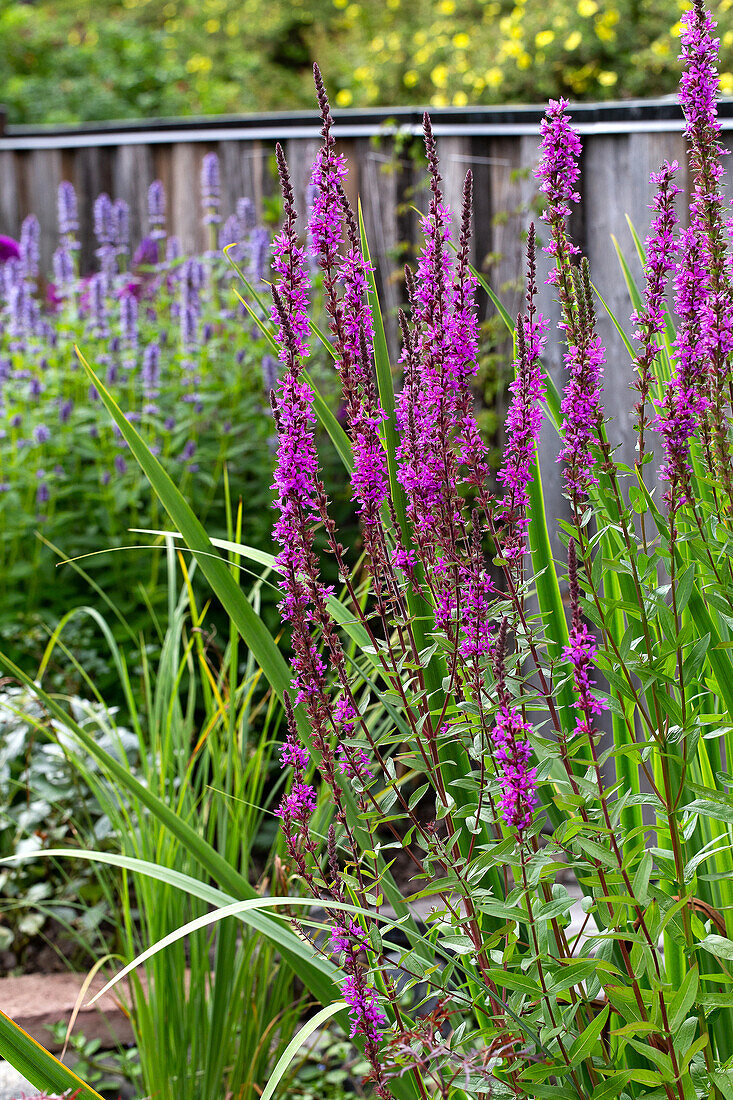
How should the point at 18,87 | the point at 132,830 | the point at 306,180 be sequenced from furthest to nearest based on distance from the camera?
1. the point at 18,87
2. the point at 306,180
3. the point at 132,830

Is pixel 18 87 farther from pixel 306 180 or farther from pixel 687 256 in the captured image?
pixel 687 256

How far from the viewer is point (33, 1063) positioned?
121 cm

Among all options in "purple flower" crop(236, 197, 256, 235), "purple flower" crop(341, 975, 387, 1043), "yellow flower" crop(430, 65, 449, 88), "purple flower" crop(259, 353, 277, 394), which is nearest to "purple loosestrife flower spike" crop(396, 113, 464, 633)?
"purple flower" crop(341, 975, 387, 1043)

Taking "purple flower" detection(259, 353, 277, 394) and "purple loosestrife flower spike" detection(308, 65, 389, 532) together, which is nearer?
"purple loosestrife flower spike" detection(308, 65, 389, 532)

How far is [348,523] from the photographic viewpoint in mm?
4359

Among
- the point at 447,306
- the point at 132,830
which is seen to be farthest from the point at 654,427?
the point at 132,830

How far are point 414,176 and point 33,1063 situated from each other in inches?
155

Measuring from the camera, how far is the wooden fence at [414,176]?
3.00 m

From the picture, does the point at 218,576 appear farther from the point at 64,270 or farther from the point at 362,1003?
the point at 64,270

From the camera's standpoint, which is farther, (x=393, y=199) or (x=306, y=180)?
(x=306, y=180)

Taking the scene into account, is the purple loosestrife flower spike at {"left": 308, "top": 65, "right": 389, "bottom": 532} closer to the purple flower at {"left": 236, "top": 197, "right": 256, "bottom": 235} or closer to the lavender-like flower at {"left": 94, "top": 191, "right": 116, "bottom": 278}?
the purple flower at {"left": 236, "top": 197, "right": 256, "bottom": 235}

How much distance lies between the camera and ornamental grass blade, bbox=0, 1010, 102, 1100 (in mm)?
1180

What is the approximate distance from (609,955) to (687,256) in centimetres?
86

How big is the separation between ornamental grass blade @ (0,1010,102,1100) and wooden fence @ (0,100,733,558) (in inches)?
45.1
